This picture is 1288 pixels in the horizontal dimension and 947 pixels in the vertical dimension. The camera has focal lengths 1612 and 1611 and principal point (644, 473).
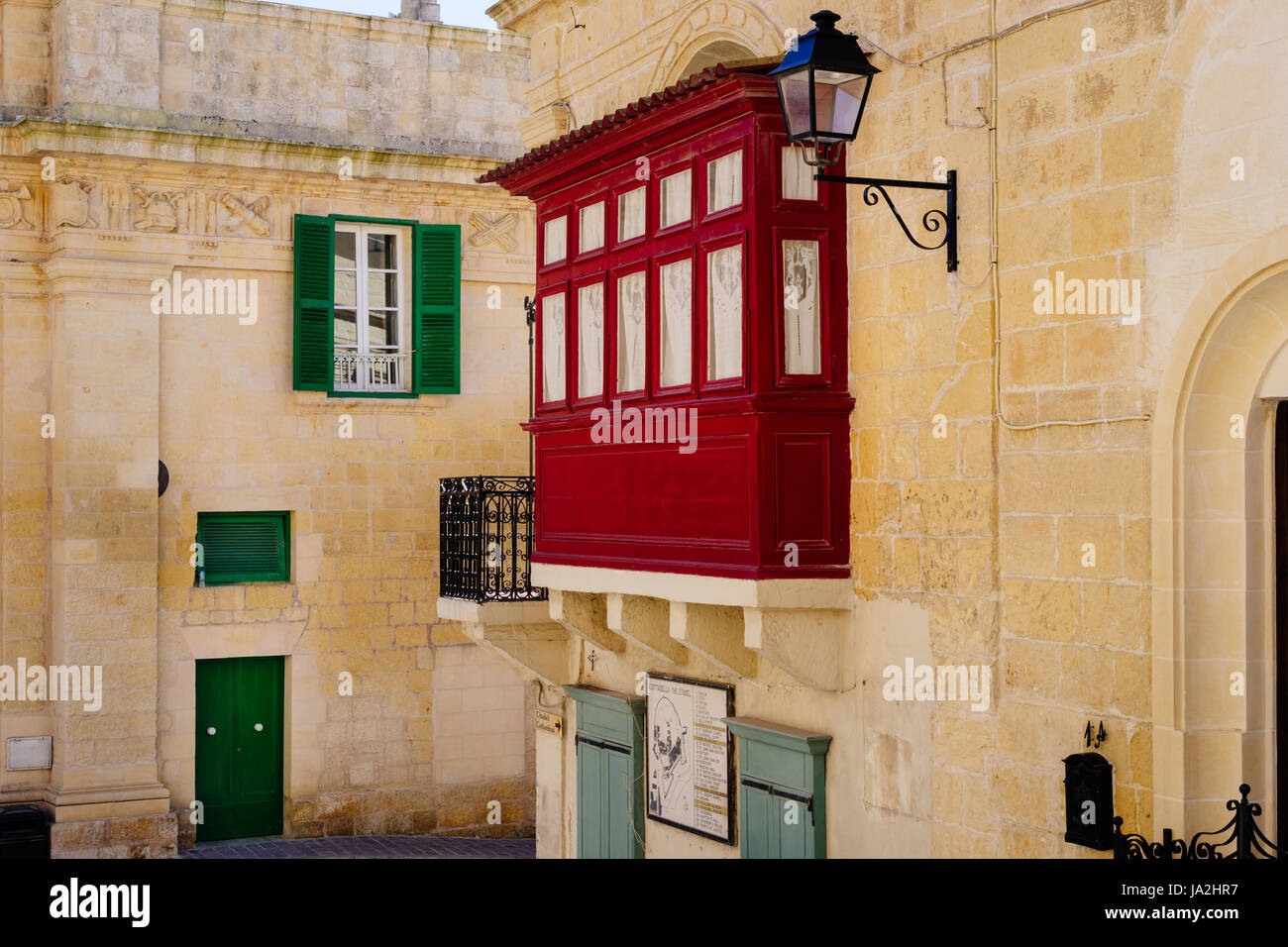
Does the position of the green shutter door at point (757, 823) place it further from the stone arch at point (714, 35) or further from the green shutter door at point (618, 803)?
the stone arch at point (714, 35)

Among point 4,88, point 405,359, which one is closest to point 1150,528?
point 405,359

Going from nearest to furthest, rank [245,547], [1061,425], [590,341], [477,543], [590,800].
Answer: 1. [1061,425]
2. [590,341]
3. [590,800]
4. [477,543]
5. [245,547]

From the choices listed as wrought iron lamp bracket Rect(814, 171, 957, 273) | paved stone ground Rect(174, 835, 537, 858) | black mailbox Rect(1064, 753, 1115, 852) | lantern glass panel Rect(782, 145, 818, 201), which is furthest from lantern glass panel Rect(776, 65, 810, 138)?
paved stone ground Rect(174, 835, 537, 858)

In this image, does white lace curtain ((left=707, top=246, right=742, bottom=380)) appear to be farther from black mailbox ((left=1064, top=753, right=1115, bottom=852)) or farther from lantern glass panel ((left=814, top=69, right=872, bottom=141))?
black mailbox ((left=1064, top=753, right=1115, bottom=852))

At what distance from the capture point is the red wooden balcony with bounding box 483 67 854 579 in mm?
9289

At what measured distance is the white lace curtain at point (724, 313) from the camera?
31.0ft

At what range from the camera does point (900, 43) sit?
903cm

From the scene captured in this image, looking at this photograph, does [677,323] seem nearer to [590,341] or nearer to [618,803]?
[590,341]

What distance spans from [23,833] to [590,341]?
314 inches

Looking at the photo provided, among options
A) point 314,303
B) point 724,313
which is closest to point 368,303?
point 314,303

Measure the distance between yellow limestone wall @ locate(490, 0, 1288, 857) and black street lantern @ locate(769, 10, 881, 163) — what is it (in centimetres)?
71

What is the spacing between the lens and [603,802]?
12242 mm

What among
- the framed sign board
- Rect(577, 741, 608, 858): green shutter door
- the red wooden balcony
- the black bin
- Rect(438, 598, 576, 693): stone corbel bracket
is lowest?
the black bin
